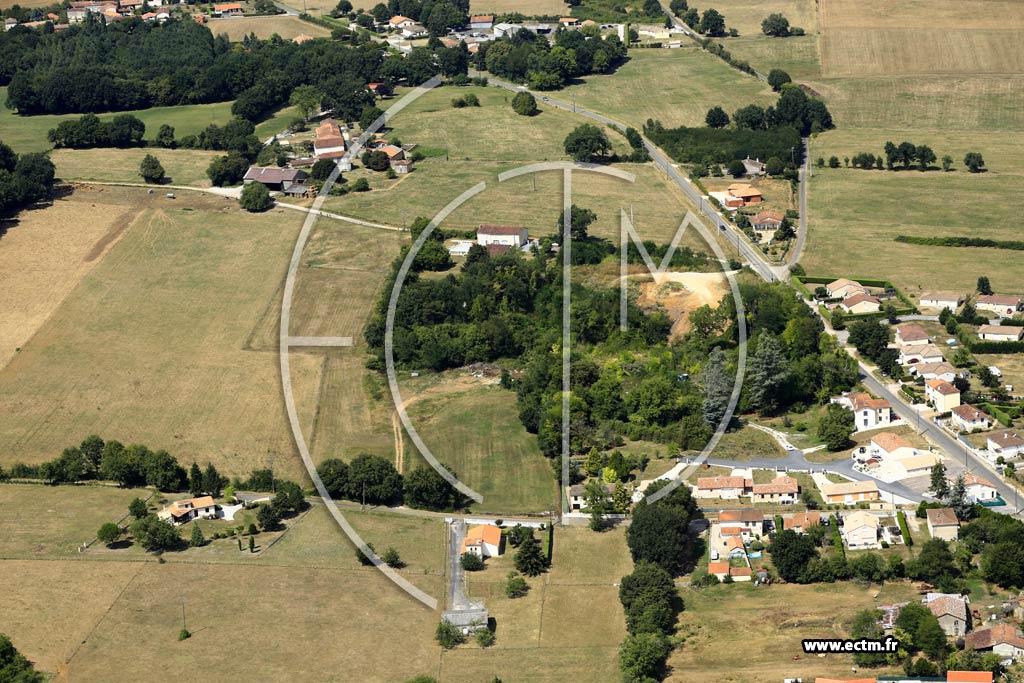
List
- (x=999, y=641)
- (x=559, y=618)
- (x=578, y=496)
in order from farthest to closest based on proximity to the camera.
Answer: (x=578, y=496) → (x=559, y=618) → (x=999, y=641)

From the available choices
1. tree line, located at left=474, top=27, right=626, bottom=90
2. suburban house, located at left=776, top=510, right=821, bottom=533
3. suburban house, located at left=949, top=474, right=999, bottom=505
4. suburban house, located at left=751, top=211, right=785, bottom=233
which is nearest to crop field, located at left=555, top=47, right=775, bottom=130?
tree line, located at left=474, top=27, right=626, bottom=90

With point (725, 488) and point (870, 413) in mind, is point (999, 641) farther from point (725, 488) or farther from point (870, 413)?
point (870, 413)

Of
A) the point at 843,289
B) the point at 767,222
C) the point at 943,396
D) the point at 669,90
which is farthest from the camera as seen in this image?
the point at 669,90

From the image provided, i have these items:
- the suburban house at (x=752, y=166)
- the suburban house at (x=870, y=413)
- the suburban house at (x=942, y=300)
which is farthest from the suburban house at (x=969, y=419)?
the suburban house at (x=752, y=166)

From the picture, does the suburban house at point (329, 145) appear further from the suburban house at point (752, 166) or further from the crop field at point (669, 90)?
the suburban house at point (752, 166)

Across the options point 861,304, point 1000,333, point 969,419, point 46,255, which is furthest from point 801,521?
point 46,255

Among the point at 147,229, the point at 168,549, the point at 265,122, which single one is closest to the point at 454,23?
the point at 265,122

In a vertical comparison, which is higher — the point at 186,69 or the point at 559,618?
the point at 559,618
